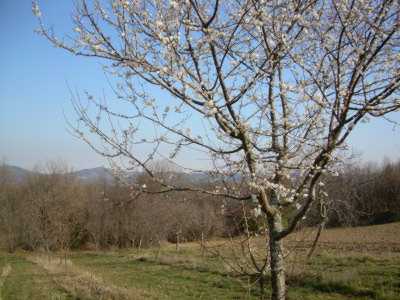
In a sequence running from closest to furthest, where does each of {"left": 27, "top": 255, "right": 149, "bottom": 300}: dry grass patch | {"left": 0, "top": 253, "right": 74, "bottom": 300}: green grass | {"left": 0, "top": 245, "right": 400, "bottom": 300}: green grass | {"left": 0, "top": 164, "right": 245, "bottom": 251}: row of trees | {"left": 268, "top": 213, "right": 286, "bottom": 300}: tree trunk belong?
{"left": 268, "top": 213, "right": 286, "bottom": 300}: tree trunk < {"left": 27, "top": 255, "right": 149, "bottom": 300}: dry grass patch < {"left": 0, "top": 245, "right": 400, "bottom": 300}: green grass < {"left": 0, "top": 253, "right": 74, "bottom": 300}: green grass < {"left": 0, "top": 164, "right": 245, "bottom": 251}: row of trees

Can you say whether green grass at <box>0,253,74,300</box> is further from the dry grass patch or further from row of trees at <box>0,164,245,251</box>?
row of trees at <box>0,164,245,251</box>

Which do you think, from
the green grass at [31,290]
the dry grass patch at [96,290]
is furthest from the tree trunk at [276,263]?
the green grass at [31,290]

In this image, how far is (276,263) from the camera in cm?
257

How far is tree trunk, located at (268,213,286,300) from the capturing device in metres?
2.54

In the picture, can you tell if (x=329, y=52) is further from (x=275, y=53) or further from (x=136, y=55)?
(x=136, y=55)

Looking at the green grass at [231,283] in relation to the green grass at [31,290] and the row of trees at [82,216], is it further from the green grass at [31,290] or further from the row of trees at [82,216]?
the row of trees at [82,216]

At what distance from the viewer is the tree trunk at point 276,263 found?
2545 millimetres

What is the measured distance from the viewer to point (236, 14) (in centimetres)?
299

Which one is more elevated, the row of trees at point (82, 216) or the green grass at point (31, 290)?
the row of trees at point (82, 216)

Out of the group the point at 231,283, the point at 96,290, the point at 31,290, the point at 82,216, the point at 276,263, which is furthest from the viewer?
the point at 82,216

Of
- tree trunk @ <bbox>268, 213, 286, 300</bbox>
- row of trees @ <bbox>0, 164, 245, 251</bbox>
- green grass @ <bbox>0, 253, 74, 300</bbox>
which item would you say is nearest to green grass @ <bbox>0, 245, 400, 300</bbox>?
green grass @ <bbox>0, 253, 74, 300</bbox>

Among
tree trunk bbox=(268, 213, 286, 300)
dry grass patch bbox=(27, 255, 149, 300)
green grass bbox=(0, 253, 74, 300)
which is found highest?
tree trunk bbox=(268, 213, 286, 300)

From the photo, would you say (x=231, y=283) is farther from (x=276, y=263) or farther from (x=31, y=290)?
(x=276, y=263)

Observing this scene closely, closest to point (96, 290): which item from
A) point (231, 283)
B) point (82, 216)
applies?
point (231, 283)
